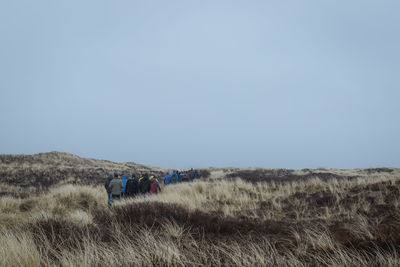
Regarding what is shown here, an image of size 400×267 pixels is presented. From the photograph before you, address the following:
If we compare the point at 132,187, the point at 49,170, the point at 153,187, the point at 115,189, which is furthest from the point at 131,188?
the point at 49,170

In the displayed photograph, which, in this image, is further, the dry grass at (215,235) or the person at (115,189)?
the person at (115,189)

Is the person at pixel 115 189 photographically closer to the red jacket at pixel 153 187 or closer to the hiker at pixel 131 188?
the hiker at pixel 131 188

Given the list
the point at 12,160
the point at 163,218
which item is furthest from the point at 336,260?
the point at 12,160

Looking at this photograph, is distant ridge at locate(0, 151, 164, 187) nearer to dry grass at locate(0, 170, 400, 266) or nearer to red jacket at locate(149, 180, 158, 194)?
red jacket at locate(149, 180, 158, 194)

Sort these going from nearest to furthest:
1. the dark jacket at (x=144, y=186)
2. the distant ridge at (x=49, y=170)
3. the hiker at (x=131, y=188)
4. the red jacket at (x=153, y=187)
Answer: the hiker at (x=131, y=188) → the dark jacket at (x=144, y=186) → the red jacket at (x=153, y=187) → the distant ridge at (x=49, y=170)

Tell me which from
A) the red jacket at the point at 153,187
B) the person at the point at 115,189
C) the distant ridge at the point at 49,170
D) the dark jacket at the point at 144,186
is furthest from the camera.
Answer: the distant ridge at the point at 49,170

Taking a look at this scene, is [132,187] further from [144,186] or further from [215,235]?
[215,235]

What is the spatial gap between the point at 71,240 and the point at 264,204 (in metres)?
7.06

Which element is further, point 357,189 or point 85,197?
point 85,197

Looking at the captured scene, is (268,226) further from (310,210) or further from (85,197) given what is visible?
(85,197)

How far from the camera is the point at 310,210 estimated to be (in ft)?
26.0

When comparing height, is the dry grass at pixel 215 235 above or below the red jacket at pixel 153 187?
above

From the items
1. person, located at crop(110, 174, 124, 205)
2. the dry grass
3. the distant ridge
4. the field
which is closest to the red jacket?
person, located at crop(110, 174, 124, 205)

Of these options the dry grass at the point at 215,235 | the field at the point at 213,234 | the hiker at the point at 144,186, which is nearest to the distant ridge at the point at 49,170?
the hiker at the point at 144,186
